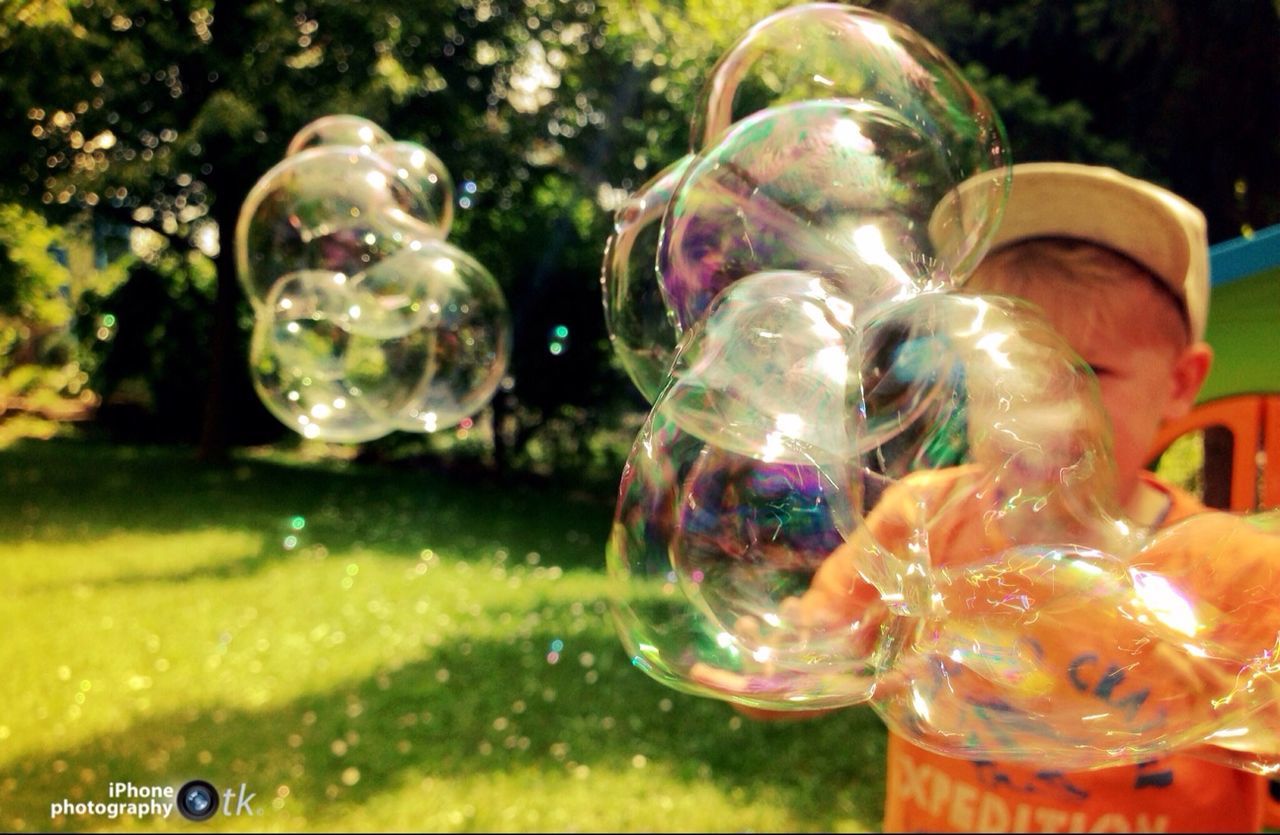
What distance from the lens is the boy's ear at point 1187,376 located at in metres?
1.30

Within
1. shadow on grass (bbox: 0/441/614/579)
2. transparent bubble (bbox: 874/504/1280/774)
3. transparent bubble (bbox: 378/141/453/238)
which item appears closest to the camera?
transparent bubble (bbox: 874/504/1280/774)

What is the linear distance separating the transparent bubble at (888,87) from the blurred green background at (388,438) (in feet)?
8.26

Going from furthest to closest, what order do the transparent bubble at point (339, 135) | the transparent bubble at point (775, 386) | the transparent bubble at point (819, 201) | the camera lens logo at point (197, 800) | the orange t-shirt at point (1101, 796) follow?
the camera lens logo at point (197, 800) → the transparent bubble at point (339, 135) → the orange t-shirt at point (1101, 796) → the transparent bubble at point (819, 201) → the transparent bubble at point (775, 386)

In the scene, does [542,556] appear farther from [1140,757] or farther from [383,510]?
[1140,757]

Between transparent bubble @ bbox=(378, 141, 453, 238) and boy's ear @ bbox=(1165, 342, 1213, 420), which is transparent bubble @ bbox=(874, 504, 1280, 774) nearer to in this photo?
boy's ear @ bbox=(1165, 342, 1213, 420)

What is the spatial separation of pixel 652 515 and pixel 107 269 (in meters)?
14.4

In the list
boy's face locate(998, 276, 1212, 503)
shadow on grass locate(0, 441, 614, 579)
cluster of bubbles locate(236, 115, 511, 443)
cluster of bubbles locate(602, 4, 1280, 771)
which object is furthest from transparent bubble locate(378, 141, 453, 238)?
shadow on grass locate(0, 441, 614, 579)

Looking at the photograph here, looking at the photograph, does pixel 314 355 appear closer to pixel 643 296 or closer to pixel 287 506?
pixel 643 296

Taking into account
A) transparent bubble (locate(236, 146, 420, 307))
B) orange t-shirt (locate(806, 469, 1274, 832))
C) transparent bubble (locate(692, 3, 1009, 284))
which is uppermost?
transparent bubble (locate(692, 3, 1009, 284))

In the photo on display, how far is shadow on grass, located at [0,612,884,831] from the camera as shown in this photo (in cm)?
336

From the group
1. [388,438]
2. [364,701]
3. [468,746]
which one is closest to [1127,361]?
[468,746]

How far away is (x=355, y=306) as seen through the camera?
240 centimetres

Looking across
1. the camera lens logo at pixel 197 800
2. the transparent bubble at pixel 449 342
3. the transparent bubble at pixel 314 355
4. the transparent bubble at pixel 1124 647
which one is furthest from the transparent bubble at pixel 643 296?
the camera lens logo at pixel 197 800

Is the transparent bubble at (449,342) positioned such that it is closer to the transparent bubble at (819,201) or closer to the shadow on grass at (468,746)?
the transparent bubble at (819,201)
